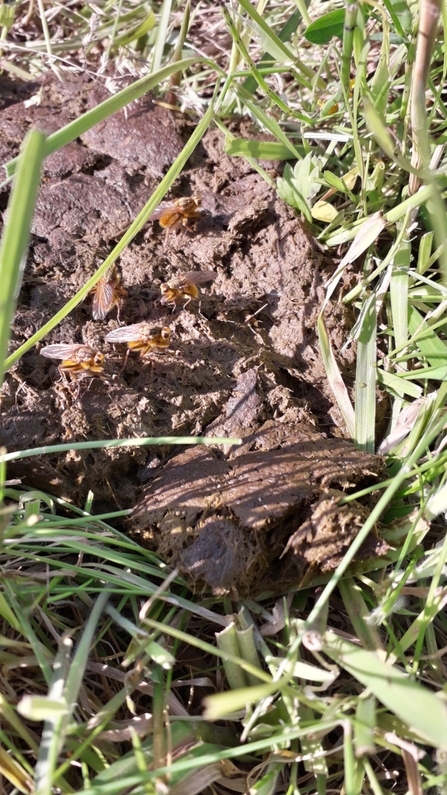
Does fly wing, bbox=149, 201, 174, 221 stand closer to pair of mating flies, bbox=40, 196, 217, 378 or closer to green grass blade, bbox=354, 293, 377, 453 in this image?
pair of mating flies, bbox=40, 196, 217, 378

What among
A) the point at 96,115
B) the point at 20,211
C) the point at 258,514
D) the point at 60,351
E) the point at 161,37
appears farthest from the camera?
the point at 161,37

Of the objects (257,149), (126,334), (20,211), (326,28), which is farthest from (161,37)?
(20,211)

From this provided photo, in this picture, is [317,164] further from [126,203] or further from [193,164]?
[126,203]

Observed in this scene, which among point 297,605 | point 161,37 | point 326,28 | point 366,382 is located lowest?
point 297,605

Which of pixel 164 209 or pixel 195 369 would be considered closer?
pixel 195 369

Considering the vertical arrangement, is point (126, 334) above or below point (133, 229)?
below

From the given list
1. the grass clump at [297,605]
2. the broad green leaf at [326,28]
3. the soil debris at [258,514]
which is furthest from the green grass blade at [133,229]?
the broad green leaf at [326,28]

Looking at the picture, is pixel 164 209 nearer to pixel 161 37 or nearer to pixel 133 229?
pixel 133 229

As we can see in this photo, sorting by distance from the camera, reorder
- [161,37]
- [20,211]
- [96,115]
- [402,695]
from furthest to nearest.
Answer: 1. [161,37]
2. [96,115]
3. [402,695]
4. [20,211]

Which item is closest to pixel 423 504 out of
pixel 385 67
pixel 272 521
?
pixel 272 521
